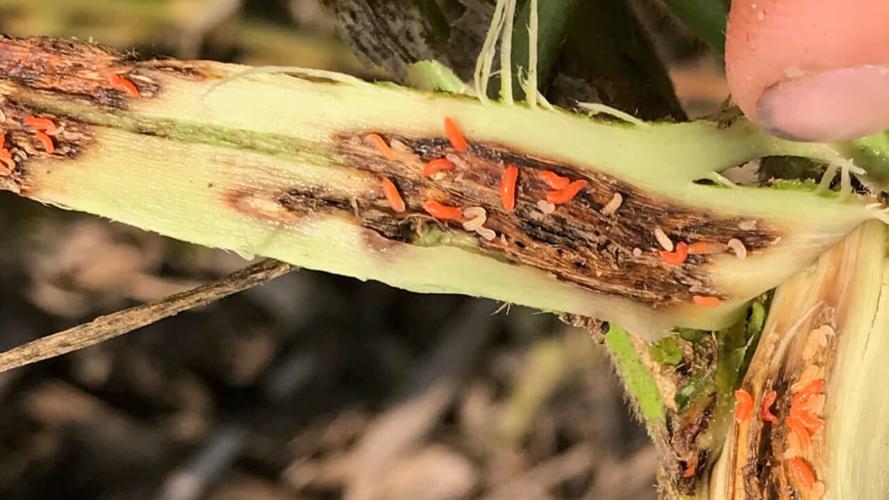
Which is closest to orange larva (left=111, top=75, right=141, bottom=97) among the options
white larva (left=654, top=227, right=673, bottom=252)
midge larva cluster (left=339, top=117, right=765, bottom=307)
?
midge larva cluster (left=339, top=117, right=765, bottom=307)

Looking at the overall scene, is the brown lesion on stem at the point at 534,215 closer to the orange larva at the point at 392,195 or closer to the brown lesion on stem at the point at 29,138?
the orange larva at the point at 392,195

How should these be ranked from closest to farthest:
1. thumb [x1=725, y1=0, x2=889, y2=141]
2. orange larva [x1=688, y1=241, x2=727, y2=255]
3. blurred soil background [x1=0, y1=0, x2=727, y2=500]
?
thumb [x1=725, y1=0, x2=889, y2=141] < orange larva [x1=688, y1=241, x2=727, y2=255] < blurred soil background [x1=0, y1=0, x2=727, y2=500]

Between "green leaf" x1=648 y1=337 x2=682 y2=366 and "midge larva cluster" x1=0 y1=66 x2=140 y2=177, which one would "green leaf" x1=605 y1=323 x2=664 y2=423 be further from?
"midge larva cluster" x1=0 y1=66 x2=140 y2=177

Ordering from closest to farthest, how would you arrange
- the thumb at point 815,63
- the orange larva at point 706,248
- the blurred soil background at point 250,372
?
the thumb at point 815,63 → the orange larva at point 706,248 → the blurred soil background at point 250,372

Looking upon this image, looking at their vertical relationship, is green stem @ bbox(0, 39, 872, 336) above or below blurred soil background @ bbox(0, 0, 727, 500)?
above

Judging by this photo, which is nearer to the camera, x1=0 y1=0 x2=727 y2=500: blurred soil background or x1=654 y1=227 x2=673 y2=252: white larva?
x1=654 y1=227 x2=673 y2=252: white larva

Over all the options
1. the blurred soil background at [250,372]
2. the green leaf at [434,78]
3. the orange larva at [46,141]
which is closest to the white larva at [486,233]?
the green leaf at [434,78]

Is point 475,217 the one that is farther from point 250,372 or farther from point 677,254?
point 250,372
